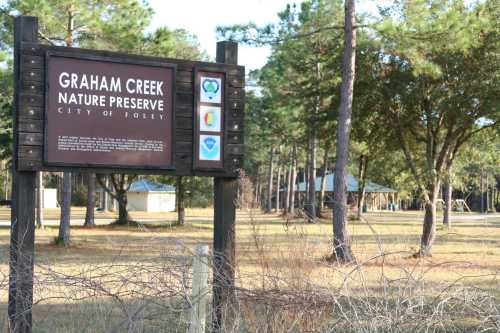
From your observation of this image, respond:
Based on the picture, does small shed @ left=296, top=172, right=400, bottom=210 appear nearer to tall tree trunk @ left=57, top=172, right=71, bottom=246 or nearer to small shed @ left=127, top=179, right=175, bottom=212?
small shed @ left=127, top=179, right=175, bottom=212

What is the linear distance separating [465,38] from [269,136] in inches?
1101

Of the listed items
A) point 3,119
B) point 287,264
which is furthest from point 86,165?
point 3,119

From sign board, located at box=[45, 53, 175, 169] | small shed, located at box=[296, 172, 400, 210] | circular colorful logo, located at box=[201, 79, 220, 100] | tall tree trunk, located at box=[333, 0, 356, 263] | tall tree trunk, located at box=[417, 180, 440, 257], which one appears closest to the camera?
sign board, located at box=[45, 53, 175, 169]

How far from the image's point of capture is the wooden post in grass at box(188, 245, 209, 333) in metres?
5.68

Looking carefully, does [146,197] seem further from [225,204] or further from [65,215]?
[225,204]

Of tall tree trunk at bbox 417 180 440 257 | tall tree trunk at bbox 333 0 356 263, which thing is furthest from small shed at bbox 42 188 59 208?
tall tree trunk at bbox 333 0 356 263

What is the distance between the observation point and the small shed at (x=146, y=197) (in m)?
62.4

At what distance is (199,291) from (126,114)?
7.25 feet

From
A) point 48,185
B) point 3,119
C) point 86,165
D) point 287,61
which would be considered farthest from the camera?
point 48,185

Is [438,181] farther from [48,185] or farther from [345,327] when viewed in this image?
[48,185]

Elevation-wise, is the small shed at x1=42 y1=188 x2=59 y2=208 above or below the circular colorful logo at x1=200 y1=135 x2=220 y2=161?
below

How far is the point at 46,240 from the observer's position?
23.6 m

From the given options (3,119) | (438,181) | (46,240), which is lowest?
(46,240)

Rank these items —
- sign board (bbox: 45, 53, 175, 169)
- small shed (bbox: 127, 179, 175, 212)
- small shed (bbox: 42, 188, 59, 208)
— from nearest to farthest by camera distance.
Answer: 1. sign board (bbox: 45, 53, 175, 169)
2. small shed (bbox: 127, 179, 175, 212)
3. small shed (bbox: 42, 188, 59, 208)
